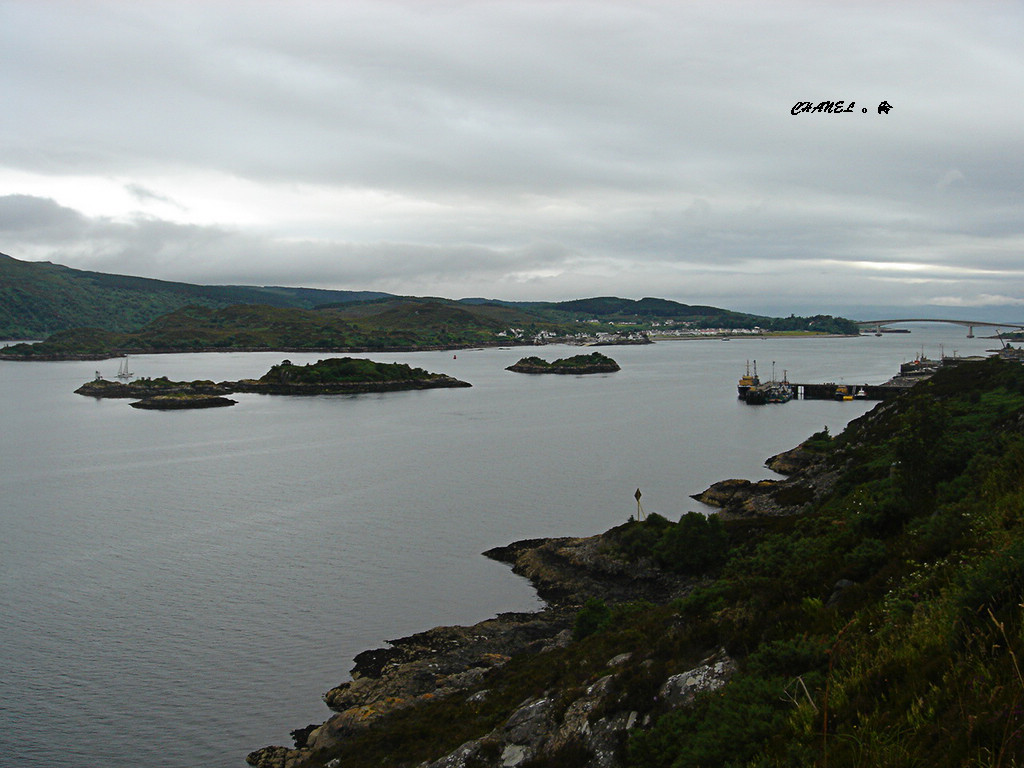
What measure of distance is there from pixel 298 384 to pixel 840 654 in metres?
97.6

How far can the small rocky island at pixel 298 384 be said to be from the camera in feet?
299

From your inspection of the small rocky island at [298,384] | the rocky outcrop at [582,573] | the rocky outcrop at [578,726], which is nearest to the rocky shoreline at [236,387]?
the small rocky island at [298,384]

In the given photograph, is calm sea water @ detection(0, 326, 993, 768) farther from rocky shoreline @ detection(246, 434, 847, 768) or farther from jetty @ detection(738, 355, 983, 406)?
jetty @ detection(738, 355, 983, 406)

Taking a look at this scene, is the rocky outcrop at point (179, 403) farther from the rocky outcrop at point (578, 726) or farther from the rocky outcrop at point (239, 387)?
the rocky outcrop at point (578, 726)

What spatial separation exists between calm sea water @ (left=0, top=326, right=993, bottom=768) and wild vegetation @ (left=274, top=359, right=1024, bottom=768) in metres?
6.39

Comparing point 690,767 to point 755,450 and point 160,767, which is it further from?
point 755,450

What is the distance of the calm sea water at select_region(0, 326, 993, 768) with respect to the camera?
61.3 feet

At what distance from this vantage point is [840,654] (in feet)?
26.8

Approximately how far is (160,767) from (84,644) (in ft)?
25.8

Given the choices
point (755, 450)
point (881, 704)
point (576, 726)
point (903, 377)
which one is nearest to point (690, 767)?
point (881, 704)

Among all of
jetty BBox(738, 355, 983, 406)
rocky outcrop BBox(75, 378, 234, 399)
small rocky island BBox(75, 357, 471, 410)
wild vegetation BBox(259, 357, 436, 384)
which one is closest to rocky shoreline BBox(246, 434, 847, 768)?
jetty BBox(738, 355, 983, 406)

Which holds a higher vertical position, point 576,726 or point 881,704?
point 881,704

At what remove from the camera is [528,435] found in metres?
60.9

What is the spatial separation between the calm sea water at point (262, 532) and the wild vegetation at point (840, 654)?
21.0 ft
